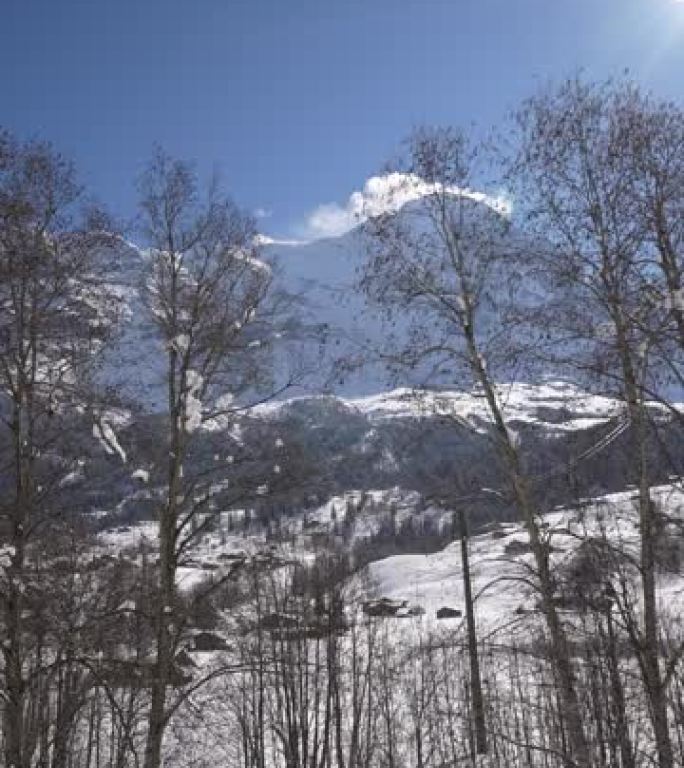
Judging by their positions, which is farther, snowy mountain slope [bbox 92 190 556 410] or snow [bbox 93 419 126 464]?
snowy mountain slope [bbox 92 190 556 410]

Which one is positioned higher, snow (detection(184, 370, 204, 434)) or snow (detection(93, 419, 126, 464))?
snow (detection(184, 370, 204, 434))

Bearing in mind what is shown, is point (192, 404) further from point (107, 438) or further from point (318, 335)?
point (318, 335)

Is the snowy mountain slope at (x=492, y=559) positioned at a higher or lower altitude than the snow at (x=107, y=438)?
lower

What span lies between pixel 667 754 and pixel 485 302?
613 cm

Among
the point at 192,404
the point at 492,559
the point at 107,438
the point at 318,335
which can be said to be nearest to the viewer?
the point at 107,438

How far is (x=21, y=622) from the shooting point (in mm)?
7820

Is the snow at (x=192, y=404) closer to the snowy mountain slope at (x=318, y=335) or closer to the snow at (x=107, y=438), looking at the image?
the snowy mountain slope at (x=318, y=335)

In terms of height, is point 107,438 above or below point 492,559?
above

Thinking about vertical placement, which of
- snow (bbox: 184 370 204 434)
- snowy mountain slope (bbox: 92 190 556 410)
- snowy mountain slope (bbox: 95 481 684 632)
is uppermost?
snowy mountain slope (bbox: 92 190 556 410)

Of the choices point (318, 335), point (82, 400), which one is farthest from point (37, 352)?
point (318, 335)

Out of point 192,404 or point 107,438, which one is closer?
point 107,438

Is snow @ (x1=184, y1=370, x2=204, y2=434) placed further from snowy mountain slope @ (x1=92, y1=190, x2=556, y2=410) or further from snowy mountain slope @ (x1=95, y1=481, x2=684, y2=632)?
snowy mountain slope @ (x1=95, y1=481, x2=684, y2=632)

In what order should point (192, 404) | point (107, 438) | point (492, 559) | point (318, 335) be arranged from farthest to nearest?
point (318, 335) < point (192, 404) < point (492, 559) < point (107, 438)

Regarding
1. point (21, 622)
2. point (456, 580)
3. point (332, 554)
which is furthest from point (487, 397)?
point (456, 580)
